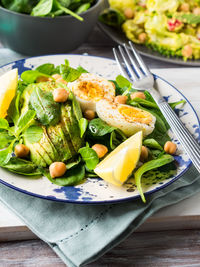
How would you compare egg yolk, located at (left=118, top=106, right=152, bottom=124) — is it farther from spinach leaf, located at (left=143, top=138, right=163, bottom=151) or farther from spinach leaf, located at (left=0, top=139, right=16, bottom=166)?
spinach leaf, located at (left=0, top=139, right=16, bottom=166)

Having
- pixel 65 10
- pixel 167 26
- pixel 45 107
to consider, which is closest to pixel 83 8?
pixel 65 10

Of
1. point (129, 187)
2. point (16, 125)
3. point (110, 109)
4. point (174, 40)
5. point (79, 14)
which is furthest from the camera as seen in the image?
point (174, 40)

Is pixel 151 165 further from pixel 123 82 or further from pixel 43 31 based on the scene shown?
pixel 43 31

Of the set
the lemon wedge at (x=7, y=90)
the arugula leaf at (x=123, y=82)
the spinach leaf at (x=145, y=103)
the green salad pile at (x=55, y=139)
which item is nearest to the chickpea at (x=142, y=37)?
the arugula leaf at (x=123, y=82)

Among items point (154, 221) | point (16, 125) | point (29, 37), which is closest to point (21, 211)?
point (16, 125)

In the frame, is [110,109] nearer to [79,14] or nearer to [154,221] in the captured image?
[154,221]
